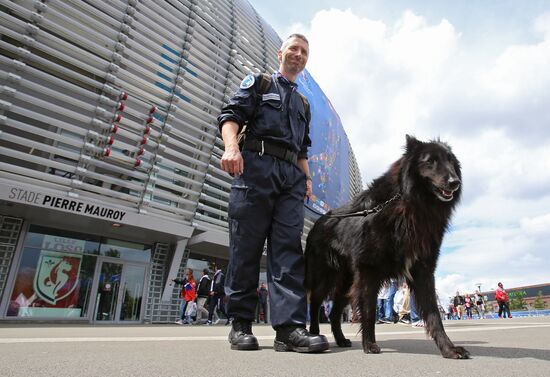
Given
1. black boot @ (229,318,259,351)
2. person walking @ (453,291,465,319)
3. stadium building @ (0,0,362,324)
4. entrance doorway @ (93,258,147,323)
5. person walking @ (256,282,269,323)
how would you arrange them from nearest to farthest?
black boot @ (229,318,259,351), stadium building @ (0,0,362,324), entrance doorway @ (93,258,147,323), person walking @ (256,282,269,323), person walking @ (453,291,465,319)

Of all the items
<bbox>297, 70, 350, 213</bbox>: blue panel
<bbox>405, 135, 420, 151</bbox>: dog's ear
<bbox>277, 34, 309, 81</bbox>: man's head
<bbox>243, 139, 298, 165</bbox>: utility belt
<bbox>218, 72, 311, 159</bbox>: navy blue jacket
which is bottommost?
<bbox>243, 139, 298, 165</bbox>: utility belt

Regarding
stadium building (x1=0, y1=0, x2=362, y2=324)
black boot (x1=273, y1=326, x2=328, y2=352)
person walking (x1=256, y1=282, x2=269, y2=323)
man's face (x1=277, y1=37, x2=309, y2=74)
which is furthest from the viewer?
person walking (x1=256, y1=282, x2=269, y2=323)

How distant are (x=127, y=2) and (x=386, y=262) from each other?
1273 centimetres

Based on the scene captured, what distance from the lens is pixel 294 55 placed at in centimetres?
286

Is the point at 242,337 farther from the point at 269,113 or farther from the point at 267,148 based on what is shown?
the point at 269,113

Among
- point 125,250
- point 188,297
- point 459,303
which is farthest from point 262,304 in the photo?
point 459,303

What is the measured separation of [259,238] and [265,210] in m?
Result: 0.20

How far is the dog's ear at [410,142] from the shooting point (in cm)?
256

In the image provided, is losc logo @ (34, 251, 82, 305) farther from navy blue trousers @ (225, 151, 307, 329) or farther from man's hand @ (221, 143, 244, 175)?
man's hand @ (221, 143, 244, 175)

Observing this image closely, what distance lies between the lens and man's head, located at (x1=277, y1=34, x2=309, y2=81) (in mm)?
2859

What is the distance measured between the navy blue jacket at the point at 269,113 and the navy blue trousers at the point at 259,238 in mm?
194

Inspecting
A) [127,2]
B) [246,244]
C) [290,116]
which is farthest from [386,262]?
[127,2]


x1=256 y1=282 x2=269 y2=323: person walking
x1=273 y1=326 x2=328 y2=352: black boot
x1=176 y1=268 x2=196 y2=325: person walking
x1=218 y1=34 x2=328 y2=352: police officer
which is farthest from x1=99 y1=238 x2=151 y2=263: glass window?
x1=273 y1=326 x2=328 y2=352: black boot

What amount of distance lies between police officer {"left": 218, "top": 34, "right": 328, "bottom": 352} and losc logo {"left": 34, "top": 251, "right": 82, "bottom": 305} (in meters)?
10.6
